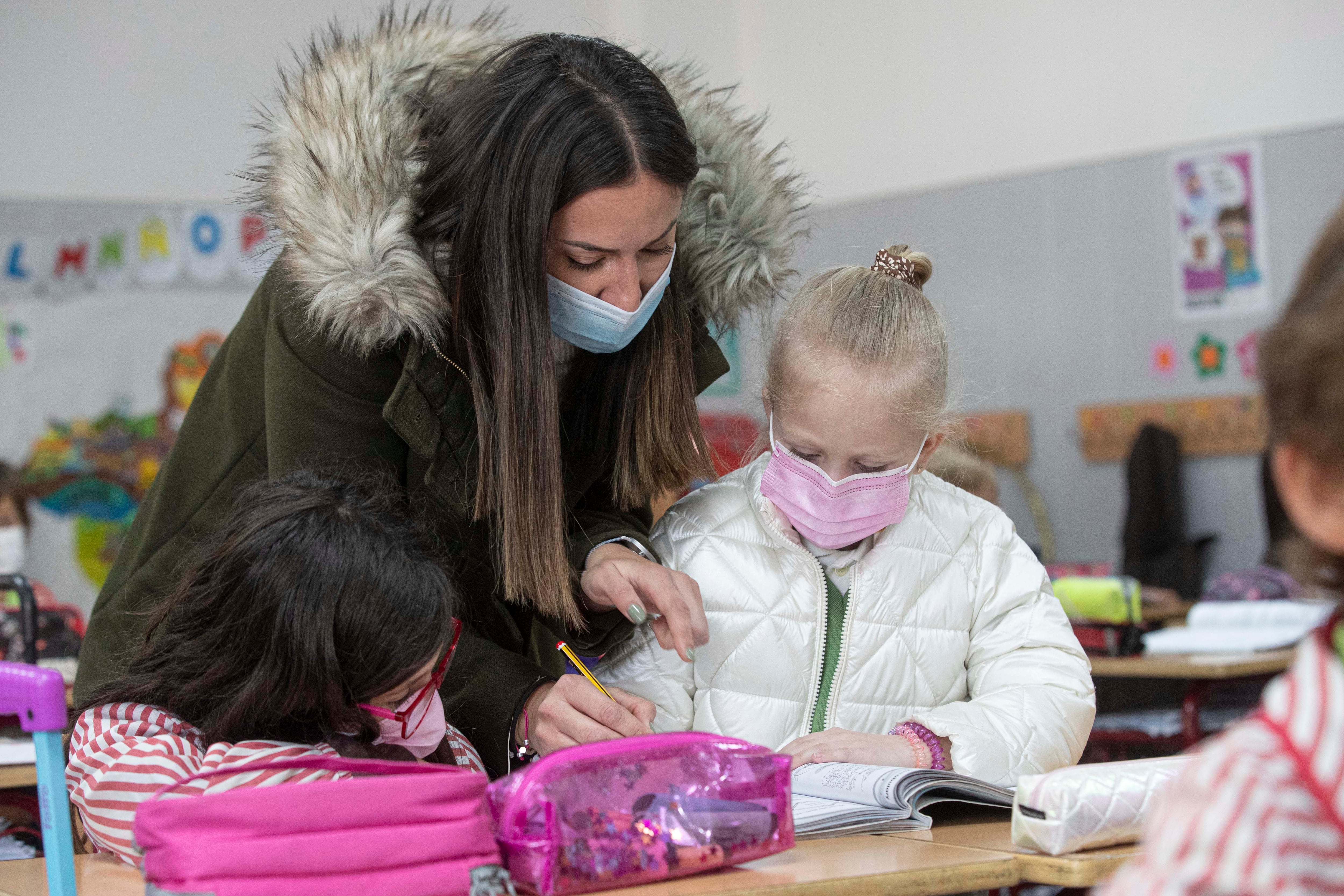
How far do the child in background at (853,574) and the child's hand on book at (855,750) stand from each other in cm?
11

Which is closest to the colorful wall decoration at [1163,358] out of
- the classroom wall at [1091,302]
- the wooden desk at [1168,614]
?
the classroom wall at [1091,302]

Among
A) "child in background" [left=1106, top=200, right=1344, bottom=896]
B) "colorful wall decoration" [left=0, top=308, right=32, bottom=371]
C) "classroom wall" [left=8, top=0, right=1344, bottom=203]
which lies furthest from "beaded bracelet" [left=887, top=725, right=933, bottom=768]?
"colorful wall decoration" [left=0, top=308, right=32, bottom=371]

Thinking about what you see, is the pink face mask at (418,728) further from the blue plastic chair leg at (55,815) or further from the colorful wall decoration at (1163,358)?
the colorful wall decoration at (1163,358)

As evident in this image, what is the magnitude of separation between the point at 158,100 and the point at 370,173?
4.33m

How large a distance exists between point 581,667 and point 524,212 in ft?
1.66

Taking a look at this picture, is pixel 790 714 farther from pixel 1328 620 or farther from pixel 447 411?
pixel 1328 620

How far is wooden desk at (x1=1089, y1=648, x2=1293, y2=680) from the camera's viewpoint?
2861 mm

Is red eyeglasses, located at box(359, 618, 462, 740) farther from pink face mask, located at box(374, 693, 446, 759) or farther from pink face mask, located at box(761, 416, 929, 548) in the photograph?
pink face mask, located at box(761, 416, 929, 548)

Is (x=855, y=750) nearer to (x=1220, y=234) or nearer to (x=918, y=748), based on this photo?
(x=918, y=748)

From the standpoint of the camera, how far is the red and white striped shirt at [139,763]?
1.04 m

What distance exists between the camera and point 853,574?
1604 millimetres

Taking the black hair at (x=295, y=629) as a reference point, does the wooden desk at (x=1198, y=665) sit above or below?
below

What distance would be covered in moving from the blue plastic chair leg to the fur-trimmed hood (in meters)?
0.55

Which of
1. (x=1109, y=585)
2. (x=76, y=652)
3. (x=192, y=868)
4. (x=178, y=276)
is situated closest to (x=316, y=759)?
(x=192, y=868)
